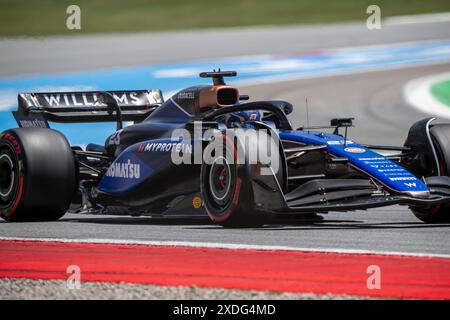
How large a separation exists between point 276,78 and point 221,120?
1196 cm

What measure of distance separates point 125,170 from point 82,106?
1963 millimetres

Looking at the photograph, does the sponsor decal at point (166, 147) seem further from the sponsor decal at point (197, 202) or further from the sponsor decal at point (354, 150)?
the sponsor decal at point (354, 150)

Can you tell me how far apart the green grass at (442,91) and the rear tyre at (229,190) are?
11.5 metres

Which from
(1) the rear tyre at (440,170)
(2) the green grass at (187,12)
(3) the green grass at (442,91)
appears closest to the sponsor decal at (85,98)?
(1) the rear tyre at (440,170)

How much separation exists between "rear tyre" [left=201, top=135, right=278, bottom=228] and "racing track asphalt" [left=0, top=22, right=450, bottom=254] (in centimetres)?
16

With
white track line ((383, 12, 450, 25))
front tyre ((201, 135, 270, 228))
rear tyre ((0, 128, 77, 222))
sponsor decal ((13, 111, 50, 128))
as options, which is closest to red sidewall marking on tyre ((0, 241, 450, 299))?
front tyre ((201, 135, 270, 228))

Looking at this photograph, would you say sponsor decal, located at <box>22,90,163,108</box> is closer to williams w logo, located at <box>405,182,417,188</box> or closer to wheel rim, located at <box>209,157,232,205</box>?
wheel rim, located at <box>209,157,232,205</box>

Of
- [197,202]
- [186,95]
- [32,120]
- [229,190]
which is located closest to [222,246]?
[229,190]

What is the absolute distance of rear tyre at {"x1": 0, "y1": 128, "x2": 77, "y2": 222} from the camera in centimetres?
997

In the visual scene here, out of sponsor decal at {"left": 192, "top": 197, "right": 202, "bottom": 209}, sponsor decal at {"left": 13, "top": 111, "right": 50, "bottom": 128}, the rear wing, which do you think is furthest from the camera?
the rear wing

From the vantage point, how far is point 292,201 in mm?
8734

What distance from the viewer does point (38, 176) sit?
9953mm
